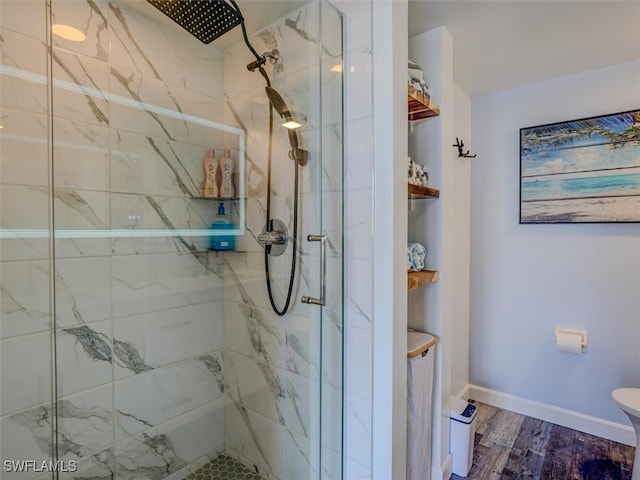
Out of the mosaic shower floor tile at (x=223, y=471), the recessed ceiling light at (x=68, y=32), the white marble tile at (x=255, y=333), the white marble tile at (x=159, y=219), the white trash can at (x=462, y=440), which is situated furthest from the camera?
the white trash can at (x=462, y=440)

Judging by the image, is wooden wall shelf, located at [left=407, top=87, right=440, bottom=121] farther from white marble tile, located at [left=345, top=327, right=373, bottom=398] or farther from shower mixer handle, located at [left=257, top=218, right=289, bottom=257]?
white marble tile, located at [left=345, top=327, right=373, bottom=398]

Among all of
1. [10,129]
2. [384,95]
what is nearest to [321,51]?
[384,95]

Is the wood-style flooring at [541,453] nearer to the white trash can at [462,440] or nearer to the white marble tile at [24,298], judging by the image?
the white trash can at [462,440]

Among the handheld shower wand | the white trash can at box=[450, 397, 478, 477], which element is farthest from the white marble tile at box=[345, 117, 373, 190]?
the white trash can at box=[450, 397, 478, 477]

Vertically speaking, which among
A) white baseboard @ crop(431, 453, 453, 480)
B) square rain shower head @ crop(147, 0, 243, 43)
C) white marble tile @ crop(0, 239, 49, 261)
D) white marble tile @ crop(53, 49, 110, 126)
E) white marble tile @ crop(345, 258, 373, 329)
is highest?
square rain shower head @ crop(147, 0, 243, 43)

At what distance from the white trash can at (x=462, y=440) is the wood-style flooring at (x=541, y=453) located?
53 mm

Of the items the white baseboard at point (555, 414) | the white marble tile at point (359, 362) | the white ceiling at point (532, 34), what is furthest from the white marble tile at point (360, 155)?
the white baseboard at point (555, 414)

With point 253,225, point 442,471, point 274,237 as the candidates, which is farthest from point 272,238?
point 442,471

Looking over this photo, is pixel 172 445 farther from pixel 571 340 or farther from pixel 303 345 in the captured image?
pixel 571 340

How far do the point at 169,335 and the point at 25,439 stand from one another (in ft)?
1.93

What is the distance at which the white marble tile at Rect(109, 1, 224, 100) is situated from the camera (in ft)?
4.66

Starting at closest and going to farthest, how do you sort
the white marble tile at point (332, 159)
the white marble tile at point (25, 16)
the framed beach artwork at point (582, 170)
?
the white marble tile at point (25, 16) → the white marble tile at point (332, 159) → the framed beach artwork at point (582, 170)

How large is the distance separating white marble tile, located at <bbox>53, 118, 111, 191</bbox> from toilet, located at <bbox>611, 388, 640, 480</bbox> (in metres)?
2.61

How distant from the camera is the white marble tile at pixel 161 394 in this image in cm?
149
